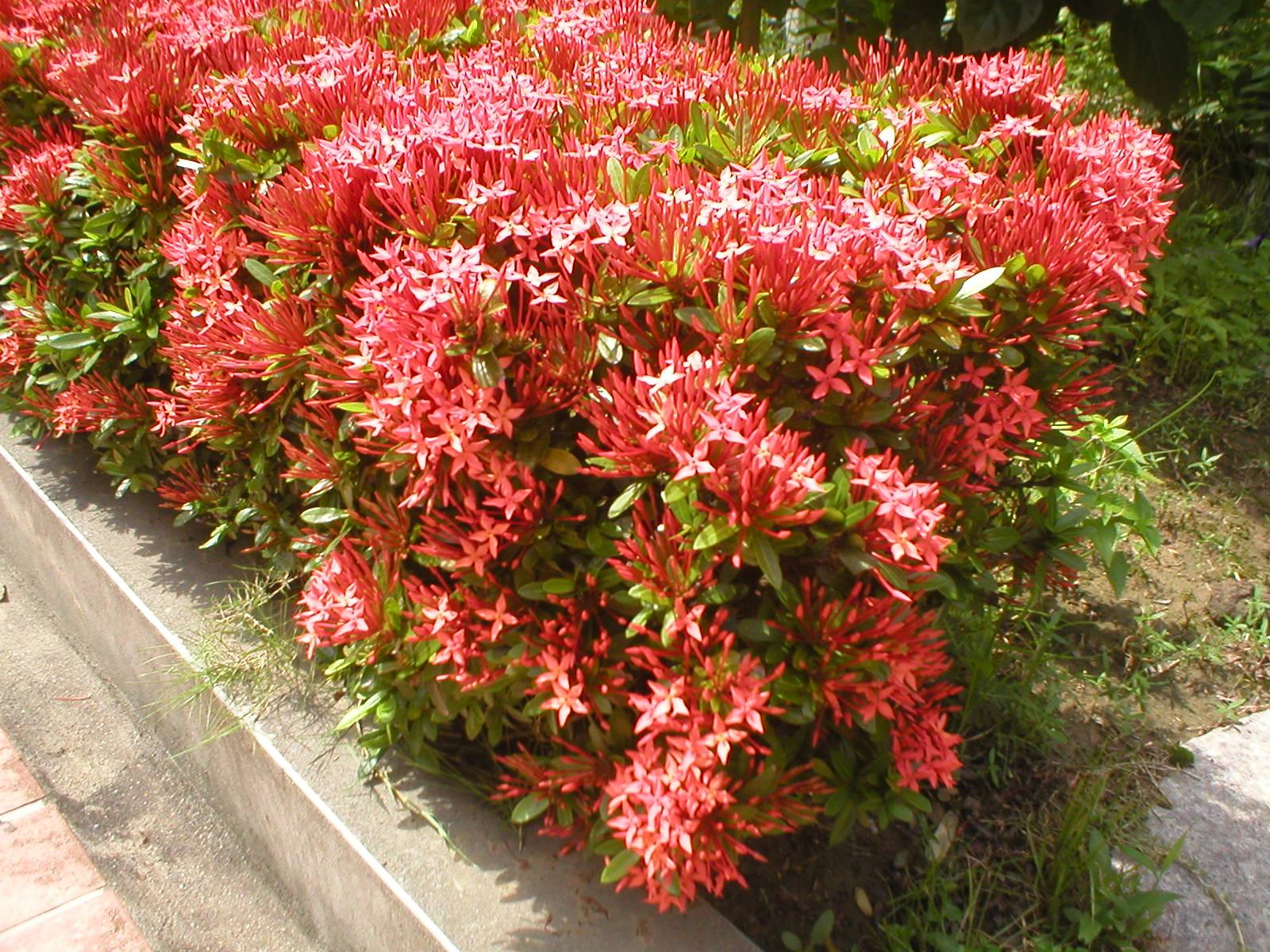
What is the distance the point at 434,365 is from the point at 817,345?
1.96ft

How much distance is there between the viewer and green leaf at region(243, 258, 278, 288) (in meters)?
2.30

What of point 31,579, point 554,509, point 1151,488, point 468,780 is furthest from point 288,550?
point 1151,488

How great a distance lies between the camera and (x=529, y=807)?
197 cm

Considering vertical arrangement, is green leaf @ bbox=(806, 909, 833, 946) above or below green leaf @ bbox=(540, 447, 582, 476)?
below

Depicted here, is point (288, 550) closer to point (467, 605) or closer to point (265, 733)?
point (265, 733)

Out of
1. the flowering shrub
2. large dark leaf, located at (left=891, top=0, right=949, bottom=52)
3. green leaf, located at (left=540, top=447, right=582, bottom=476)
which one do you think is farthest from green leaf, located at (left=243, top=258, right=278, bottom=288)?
large dark leaf, located at (left=891, top=0, right=949, bottom=52)

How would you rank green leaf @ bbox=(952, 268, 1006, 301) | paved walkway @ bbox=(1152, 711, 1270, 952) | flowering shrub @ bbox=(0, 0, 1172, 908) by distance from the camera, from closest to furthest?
flowering shrub @ bbox=(0, 0, 1172, 908) → green leaf @ bbox=(952, 268, 1006, 301) → paved walkway @ bbox=(1152, 711, 1270, 952)

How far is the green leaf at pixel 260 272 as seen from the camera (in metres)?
2.30

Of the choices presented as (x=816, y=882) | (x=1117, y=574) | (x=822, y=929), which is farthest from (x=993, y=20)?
(x=822, y=929)

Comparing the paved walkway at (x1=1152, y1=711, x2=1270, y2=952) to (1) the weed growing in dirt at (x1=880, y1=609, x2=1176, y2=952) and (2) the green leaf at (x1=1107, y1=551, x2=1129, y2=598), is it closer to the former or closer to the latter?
(1) the weed growing in dirt at (x1=880, y1=609, x2=1176, y2=952)

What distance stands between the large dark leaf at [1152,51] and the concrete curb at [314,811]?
327 cm

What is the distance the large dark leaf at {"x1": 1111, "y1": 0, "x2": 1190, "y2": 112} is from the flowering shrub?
152 centimetres

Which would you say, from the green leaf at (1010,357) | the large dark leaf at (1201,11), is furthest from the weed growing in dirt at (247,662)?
the large dark leaf at (1201,11)

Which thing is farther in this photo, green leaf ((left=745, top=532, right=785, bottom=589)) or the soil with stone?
the soil with stone
